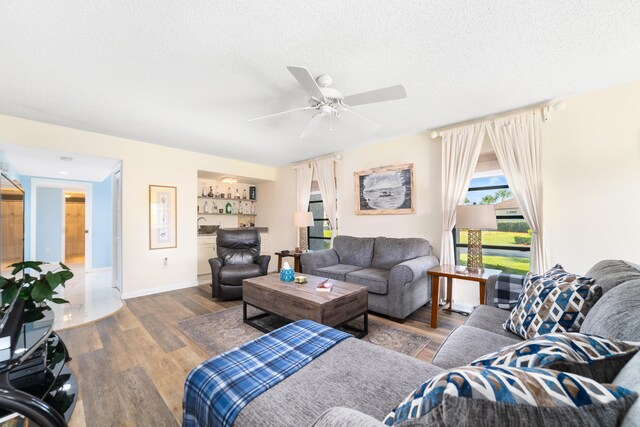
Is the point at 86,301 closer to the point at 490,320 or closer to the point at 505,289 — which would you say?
the point at 490,320

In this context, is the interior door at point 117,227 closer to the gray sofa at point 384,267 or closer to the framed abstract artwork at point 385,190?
the gray sofa at point 384,267

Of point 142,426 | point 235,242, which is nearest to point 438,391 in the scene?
point 142,426

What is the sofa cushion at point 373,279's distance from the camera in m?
2.94

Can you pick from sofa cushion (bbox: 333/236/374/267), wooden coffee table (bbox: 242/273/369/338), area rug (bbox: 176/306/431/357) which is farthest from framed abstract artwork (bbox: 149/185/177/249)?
sofa cushion (bbox: 333/236/374/267)

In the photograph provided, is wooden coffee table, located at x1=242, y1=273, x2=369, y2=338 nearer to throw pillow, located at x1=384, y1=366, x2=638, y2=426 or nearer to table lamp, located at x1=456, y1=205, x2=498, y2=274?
table lamp, located at x1=456, y1=205, x2=498, y2=274

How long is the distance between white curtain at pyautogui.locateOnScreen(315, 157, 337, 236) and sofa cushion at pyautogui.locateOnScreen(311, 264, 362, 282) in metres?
1.17

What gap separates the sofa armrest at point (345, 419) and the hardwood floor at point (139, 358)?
1.31 m

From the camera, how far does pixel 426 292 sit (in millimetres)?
3311

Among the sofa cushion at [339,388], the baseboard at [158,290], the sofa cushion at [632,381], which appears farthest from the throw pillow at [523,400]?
the baseboard at [158,290]

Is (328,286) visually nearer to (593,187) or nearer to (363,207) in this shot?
(363,207)

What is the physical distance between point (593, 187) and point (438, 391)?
10.6 ft

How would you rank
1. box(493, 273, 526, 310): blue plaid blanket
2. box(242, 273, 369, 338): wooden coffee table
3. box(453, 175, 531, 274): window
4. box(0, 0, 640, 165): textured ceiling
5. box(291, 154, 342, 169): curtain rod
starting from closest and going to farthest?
box(0, 0, 640, 165): textured ceiling
box(493, 273, 526, 310): blue plaid blanket
box(242, 273, 369, 338): wooden coffee table
box(453, 175, 531, 274): window
box(291, 154, 342, 169): curtain rod

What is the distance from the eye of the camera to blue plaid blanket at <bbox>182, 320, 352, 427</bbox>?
3.27 ft

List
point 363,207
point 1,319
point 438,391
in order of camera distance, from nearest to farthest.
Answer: point 438,391
point 1,319
point 363,207
